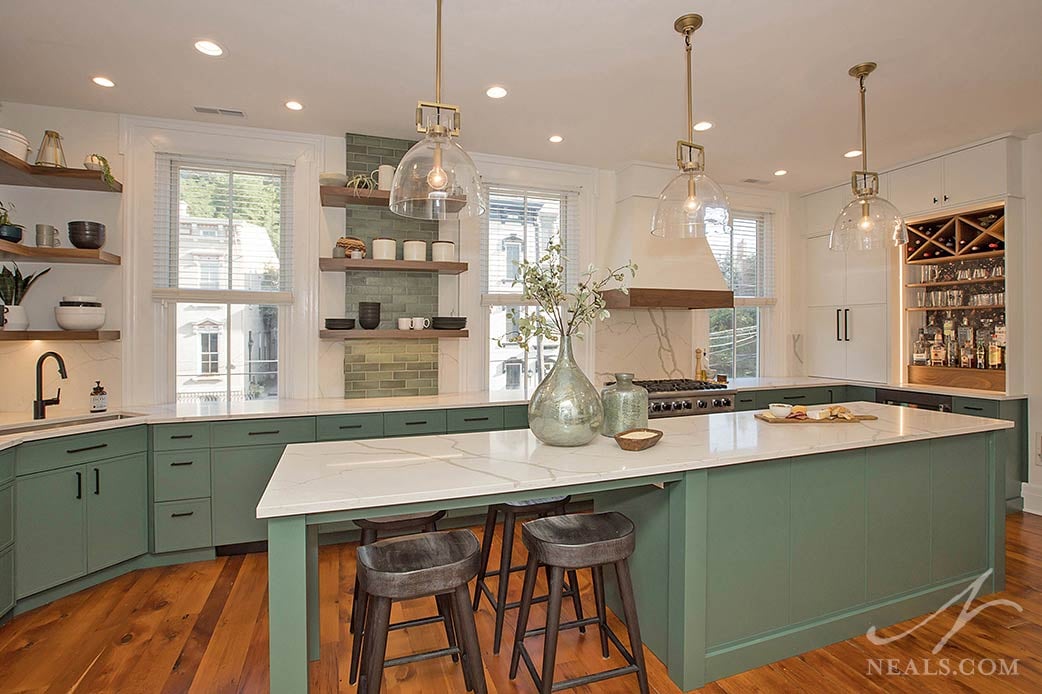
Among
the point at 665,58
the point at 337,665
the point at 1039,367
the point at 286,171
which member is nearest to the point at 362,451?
the point at 337,665

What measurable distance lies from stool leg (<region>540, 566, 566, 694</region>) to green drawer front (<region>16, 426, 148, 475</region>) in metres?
2.56

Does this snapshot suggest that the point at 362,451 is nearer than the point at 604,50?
Yes

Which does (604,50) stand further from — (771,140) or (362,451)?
(362,451)

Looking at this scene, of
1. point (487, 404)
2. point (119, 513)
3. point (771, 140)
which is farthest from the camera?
point (771, 140)

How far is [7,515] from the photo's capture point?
2539 mm

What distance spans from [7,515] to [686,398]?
4.08m

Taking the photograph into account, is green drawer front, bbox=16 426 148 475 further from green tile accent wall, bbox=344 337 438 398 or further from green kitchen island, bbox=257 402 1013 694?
green kitchen island, bbox=257 402 1013 694

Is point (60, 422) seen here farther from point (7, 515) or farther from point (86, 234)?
point (86, 234)

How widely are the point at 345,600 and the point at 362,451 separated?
3.78 ft

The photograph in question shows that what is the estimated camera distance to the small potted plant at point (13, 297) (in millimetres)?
3162

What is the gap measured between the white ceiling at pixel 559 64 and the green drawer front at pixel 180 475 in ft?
6.93

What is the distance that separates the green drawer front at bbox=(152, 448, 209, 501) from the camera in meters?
3.18

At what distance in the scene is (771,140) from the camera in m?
4.12

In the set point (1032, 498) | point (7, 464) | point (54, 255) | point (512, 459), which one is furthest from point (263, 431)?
point (1032, 498)
